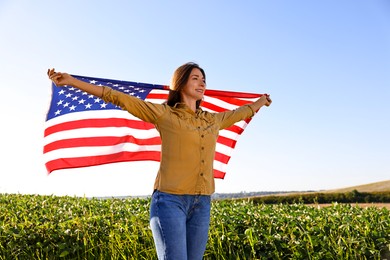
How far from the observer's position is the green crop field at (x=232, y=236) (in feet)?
17.9

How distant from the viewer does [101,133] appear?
240 inches

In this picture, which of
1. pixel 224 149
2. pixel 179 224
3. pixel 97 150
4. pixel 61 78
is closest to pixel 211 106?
pixel 224 149

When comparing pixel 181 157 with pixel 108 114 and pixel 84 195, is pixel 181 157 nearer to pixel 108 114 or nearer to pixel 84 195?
pixel 108 114

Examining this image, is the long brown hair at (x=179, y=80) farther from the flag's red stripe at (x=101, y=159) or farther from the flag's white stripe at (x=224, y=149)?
the flag's white stripe at (x=224, y=149)

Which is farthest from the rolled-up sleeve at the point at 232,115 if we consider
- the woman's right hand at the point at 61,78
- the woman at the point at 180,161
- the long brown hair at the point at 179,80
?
the woman's right hand at the point at 61,78

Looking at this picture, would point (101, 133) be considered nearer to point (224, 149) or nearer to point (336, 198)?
point (224, 149)

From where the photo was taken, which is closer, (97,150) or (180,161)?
(180,161)

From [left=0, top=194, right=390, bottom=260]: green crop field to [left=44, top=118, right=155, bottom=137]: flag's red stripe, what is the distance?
1.35 m

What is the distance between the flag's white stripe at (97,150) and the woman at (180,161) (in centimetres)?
228

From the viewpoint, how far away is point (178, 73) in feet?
12.5

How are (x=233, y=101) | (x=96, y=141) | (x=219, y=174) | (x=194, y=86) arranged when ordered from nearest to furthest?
1. (x=194, y=86)
2. (x=96, y=141)
3. (x=233, y=101)
4. (x=219, y=174)

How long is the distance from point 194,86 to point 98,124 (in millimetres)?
2659

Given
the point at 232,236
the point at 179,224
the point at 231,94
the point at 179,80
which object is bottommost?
the point at 232,236

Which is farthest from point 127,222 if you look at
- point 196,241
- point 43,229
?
point 196,241
